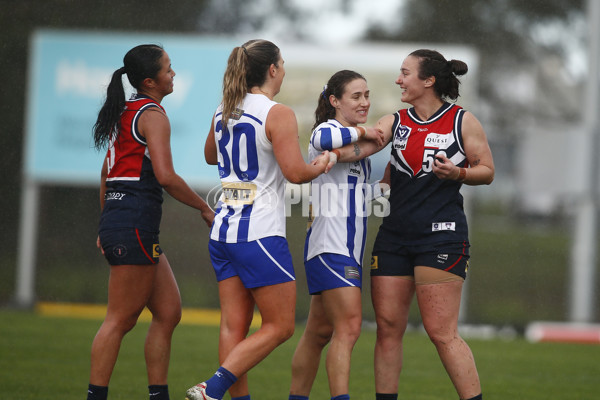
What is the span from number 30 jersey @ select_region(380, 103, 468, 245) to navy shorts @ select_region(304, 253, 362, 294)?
12.7 inches

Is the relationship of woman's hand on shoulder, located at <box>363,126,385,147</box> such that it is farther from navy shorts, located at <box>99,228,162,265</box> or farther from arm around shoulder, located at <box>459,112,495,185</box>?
navy shorts, located at <box>99,228,162,265</box>

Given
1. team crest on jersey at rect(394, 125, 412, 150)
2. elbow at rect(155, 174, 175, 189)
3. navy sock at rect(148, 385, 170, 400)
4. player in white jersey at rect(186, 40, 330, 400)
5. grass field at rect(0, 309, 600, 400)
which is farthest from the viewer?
grass field at rect(0, 309, 600, 400)

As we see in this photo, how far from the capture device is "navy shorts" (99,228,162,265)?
4.14 metres

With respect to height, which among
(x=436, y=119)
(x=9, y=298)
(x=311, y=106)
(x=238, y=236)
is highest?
(x=311, y=106)

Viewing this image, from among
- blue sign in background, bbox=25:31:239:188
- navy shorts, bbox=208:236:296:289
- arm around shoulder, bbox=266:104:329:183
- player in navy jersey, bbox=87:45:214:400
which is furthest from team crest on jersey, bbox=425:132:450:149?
blue sign in background, bbox=25:31:239:188

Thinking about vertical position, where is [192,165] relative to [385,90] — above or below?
below

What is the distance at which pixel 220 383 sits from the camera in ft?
12.5

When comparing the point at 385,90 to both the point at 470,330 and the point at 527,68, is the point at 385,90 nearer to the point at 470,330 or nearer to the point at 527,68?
the point at 470,330

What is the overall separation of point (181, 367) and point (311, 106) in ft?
15.0

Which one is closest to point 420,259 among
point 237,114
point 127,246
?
point 237,114

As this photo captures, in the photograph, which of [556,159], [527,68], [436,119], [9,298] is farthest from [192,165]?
[527,68]

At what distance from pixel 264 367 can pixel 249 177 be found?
10.4ft

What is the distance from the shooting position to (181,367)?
21.4ft

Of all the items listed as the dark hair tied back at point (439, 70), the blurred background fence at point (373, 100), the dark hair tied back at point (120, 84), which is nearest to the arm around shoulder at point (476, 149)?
the dark hair tied back at point (439, 70)
